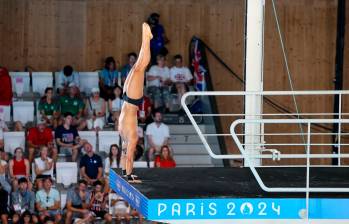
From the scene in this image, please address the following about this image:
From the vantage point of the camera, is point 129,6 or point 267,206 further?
point 129,6

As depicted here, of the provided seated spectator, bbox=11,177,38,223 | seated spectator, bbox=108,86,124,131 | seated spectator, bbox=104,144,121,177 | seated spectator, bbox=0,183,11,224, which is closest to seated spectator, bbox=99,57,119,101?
seated spectator, bbox=108,86,124,131

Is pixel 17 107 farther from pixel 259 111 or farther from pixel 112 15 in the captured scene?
pixel 259 111

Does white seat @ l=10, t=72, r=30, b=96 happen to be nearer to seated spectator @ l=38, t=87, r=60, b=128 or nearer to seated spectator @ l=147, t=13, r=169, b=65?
seated spectator @ l=38, t=87, r=60, b=128

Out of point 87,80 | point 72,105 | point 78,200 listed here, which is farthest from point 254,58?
point 87,80

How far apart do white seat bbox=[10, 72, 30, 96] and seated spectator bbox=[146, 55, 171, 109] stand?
2.64 m

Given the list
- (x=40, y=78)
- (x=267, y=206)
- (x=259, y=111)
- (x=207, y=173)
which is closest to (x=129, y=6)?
(x=40, y=78)

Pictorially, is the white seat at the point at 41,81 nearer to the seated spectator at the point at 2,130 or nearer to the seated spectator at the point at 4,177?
the seated spectator at the point at 2,130

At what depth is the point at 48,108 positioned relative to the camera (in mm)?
22312

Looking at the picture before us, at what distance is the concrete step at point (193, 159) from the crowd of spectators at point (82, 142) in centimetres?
94

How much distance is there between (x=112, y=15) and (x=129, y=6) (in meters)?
0.43

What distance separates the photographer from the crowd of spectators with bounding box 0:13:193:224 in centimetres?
1995

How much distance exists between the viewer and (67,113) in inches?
861

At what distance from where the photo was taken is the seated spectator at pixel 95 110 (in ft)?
72.9

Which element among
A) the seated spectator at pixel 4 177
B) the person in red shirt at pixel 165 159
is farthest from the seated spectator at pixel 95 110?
the seated spectator at pixel 4 177
